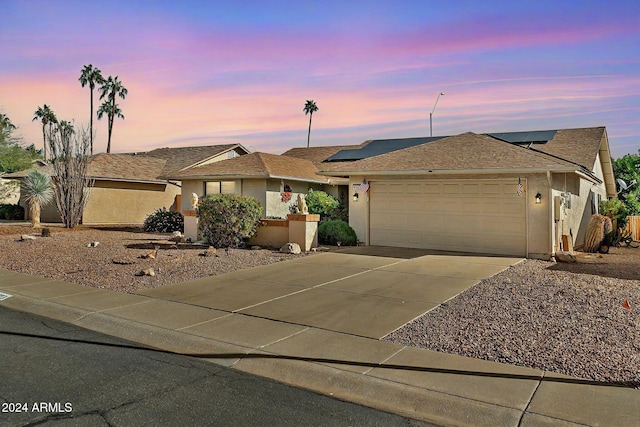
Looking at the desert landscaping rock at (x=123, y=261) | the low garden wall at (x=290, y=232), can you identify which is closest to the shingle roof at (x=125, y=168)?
the low garden wall at (x=290, y=232)

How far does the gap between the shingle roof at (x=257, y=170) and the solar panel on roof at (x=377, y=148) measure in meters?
3.03

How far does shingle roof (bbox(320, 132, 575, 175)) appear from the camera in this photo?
14.1m

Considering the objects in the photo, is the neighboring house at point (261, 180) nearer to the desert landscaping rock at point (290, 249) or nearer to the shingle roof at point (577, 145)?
the desert landscaping rock at point (290, 249)

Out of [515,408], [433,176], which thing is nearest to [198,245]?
[433,176]

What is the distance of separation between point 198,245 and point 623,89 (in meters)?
18.5

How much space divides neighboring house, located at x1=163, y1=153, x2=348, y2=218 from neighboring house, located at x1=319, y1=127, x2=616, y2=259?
571 centimetres

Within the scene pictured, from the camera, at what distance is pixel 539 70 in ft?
57.0

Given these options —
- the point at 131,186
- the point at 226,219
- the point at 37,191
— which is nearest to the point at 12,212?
the point at 131,186

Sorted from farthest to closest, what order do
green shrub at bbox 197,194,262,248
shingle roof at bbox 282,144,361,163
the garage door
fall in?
1. shingle roof at bbox 282,144,361,163
2. green shrub at bbox 197,194,262,248
3. the garage door

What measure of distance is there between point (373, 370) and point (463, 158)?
1192 centimetres

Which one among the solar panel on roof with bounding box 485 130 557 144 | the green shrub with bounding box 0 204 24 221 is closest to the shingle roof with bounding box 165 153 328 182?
the solar panel on roof with bounding box 485 130 557 144

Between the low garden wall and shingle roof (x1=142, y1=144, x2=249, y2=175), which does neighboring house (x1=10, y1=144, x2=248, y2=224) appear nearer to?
shingle roof (x1=142, y1=144, x2=249, y2=175)

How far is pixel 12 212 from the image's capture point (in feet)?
103

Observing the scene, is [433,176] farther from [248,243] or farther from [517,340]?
[517,340]
